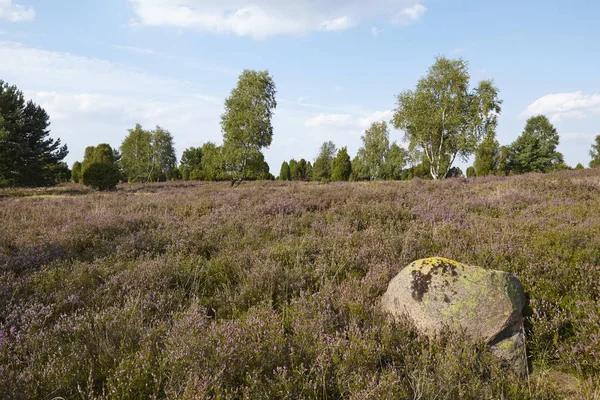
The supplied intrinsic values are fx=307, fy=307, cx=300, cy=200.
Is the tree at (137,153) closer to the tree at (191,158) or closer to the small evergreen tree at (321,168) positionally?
the tree at (191,158)

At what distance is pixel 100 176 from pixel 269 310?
24.5 metres

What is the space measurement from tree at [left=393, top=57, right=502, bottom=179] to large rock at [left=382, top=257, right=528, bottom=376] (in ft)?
91.8

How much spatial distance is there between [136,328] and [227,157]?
26.6 metres

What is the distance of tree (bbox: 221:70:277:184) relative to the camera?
91.8 feet

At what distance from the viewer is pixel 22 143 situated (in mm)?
22219

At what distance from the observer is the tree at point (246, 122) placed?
27984 millimetres

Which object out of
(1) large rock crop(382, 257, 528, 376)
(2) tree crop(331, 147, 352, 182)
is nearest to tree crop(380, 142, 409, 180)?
(2) tree crop(331, 147, 352, 182)

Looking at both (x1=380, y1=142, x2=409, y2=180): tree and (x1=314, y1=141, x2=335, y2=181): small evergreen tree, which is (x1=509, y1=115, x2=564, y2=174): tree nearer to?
(x1=380, y1=142, x2=409, y2=180): tree

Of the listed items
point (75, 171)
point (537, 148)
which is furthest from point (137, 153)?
point (537, 148)

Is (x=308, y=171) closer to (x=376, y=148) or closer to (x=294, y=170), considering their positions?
(x=294, y=170)

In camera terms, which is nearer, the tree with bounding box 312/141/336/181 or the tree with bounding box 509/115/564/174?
the tree with bounding box 509/115/564/174

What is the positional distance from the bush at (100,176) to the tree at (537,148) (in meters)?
52.0

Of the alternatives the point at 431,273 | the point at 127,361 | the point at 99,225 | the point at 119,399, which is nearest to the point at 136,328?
the point at 127,361

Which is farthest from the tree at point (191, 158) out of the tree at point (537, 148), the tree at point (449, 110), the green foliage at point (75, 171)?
the tree at point (537, 148)
